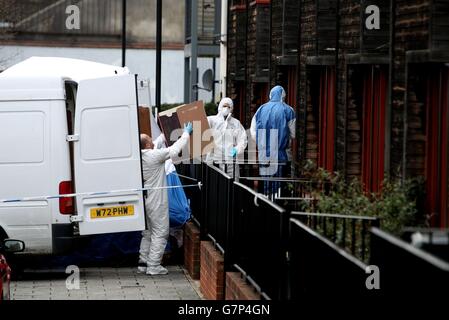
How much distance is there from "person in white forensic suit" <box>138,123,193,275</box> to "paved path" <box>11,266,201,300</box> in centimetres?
22

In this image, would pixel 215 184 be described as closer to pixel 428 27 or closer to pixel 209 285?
pixel 209 285

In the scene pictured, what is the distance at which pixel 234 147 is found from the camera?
66.8 feet

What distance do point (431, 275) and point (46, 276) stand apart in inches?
445

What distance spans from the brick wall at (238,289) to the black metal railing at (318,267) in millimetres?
1286

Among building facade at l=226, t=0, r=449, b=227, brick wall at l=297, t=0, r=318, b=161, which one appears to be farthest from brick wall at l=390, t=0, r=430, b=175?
brick wall at l=297, t=0, r=318, b=161

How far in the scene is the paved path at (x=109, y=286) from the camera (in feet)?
47.4

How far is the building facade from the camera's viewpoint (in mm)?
12211

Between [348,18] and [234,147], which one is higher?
[348,18]

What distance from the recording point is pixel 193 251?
15.9m

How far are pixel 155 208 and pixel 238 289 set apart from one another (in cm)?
547

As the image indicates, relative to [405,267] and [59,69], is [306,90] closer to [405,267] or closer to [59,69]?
[59,69]

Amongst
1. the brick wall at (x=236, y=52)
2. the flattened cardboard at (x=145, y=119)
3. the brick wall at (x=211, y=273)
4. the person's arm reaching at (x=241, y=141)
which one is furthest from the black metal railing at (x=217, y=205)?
the brick wall at (x=236, y=52)
